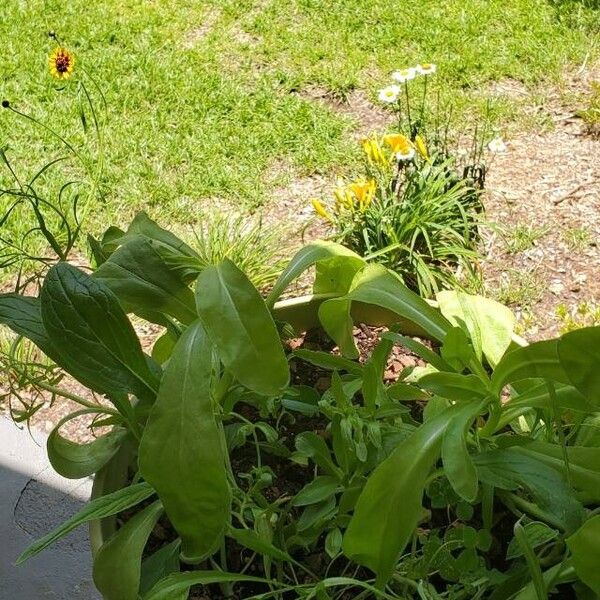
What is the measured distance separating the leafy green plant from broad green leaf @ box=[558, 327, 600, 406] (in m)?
1.27

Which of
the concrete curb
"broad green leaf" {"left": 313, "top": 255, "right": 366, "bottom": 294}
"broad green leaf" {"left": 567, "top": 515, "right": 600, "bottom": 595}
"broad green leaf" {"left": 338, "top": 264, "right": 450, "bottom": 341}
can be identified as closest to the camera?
"broad green leaf" {"left": 567, "top": 515, "right": 600, "bottom": 595}

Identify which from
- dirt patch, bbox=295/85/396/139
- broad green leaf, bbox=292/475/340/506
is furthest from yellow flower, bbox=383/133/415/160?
broad green leaf, bbox=292/475/340/506

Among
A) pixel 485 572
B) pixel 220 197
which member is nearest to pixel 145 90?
pixel 220 197

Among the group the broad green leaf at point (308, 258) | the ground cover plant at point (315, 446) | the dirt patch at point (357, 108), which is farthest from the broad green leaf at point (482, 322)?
the dirt patch at point (357, 108)

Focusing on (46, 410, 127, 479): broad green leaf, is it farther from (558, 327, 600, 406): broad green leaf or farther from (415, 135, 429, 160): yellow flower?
(415, 135, 429, 160): yellow flower

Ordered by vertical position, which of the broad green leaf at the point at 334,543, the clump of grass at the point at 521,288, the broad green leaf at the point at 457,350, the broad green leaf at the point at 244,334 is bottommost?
the clump of grass at the point at 521,288

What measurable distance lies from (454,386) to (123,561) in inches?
19.9

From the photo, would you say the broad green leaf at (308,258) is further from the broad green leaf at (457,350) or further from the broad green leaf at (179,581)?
the broad green leaf at (179,581)

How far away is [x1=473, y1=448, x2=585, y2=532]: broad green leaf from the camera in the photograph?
115 cm

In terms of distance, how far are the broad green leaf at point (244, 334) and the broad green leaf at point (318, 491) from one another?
0.24 metres

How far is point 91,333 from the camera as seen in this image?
3.87 ft

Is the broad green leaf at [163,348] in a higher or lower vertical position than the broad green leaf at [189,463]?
lower

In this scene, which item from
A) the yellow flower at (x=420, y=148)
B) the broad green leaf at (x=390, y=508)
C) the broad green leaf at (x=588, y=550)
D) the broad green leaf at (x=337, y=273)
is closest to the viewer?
the broad green leaf at (x=588, y=550)

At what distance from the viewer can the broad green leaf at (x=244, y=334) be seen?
1.12 metres
